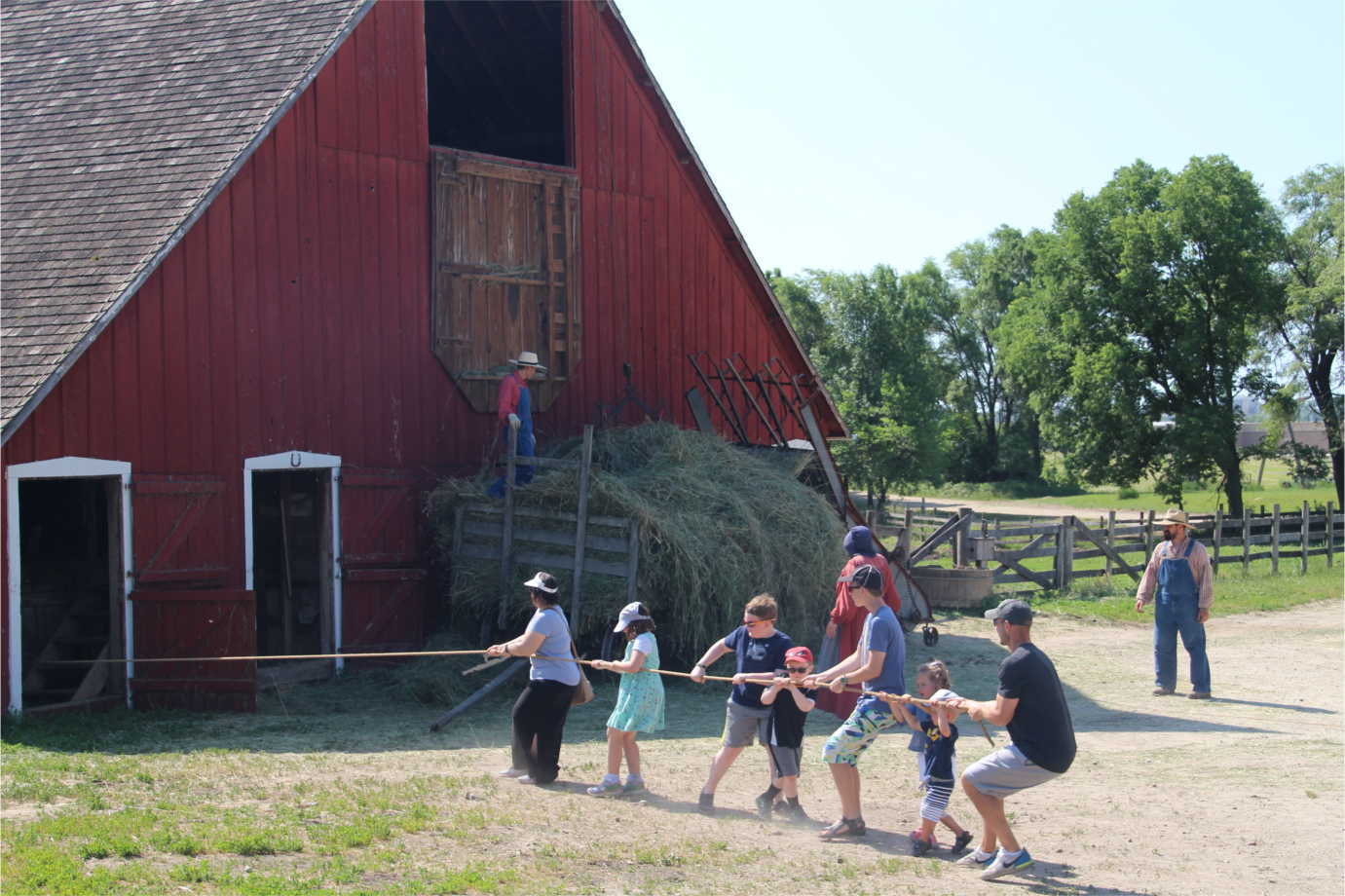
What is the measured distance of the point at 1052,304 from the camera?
3994cm

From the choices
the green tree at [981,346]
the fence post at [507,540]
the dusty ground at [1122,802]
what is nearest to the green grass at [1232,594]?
the dusty ground at [1122,802]

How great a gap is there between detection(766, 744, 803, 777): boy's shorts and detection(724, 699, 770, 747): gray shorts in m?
0.12

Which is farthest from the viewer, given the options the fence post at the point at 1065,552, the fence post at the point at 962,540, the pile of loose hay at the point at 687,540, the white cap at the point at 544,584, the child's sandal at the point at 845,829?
the fence post at the point at 1065,552

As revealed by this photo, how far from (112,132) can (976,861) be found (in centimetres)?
1147

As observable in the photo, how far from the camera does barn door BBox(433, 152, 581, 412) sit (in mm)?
14898

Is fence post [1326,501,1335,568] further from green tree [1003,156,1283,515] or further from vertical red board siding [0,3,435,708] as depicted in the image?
vertical red board siding [0,3,435,708]

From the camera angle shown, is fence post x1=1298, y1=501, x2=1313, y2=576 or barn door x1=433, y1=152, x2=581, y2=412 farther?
fence post x1=1298, y1=501, x2=1313, y2=576

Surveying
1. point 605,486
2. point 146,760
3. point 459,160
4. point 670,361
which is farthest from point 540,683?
point 670,361

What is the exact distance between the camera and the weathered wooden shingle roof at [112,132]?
1184 cm

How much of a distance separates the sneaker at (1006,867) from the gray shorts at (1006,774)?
1.11 ft

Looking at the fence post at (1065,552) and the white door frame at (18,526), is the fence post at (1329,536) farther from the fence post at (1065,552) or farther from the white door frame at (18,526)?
the white door frame at (18,526)

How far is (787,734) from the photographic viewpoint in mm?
8180

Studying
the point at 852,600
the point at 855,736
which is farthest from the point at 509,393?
the point at 855,736

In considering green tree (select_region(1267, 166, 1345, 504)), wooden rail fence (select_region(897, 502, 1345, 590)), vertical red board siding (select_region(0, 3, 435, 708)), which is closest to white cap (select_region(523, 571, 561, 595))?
vertical red board siding (select_region(0, 3, 435, 708))
